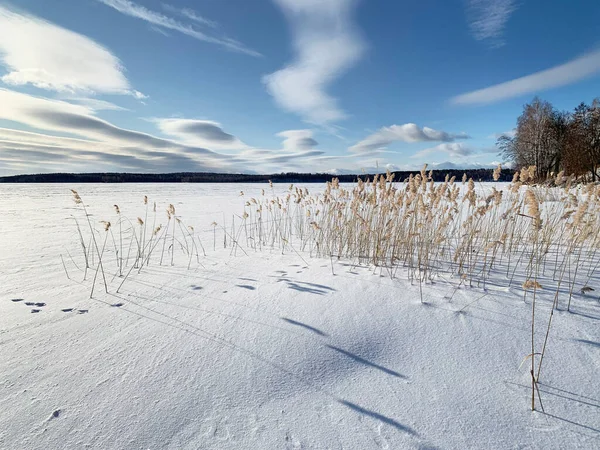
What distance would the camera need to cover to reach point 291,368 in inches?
57.7

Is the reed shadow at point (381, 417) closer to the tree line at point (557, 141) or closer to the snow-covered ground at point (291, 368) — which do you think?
the snow-covered ground at point (291, 368)

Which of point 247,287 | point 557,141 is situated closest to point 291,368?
point 247,287

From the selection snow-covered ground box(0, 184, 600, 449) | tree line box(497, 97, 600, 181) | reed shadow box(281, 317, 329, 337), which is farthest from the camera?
tree line box(497, 97, 600, 181)

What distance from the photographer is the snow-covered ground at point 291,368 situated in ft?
3.63

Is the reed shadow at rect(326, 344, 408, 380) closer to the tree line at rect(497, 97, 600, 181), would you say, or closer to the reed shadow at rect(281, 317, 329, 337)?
the reed shadow at rect(281, 317, 329, 337)

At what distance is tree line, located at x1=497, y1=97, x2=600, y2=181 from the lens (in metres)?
18.0

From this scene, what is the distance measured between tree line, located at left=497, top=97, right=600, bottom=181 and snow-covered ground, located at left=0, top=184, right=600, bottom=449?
20136 mm

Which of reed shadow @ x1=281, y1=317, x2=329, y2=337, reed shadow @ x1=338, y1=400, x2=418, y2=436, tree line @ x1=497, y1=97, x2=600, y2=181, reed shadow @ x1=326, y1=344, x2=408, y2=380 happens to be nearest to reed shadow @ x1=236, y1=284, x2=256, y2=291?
reed shadow @ x1=281, y1=317, x2=329, y2=337

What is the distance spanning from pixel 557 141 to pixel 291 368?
108 ft

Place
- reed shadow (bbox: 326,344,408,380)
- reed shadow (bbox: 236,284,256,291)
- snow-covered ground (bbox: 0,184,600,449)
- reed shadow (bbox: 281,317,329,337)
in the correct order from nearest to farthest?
snow-covered ground (bbox: 0,184,600,449) → reed shadow (bbox: 326,344,408,380) → reed shadow (bbox: 281,317,329,337) → reed shadow (bbox: 236,284,256,291)

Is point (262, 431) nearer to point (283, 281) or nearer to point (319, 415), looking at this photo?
point (319, 415)

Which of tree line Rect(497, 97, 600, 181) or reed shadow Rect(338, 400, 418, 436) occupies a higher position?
tree line Rect(497, 97, 600, 181)

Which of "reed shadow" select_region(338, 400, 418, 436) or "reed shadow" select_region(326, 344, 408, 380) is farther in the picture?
"reed shadow" select_region(326, 344, 408, 380)

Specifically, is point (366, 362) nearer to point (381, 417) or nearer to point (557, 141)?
point (381, 417)
